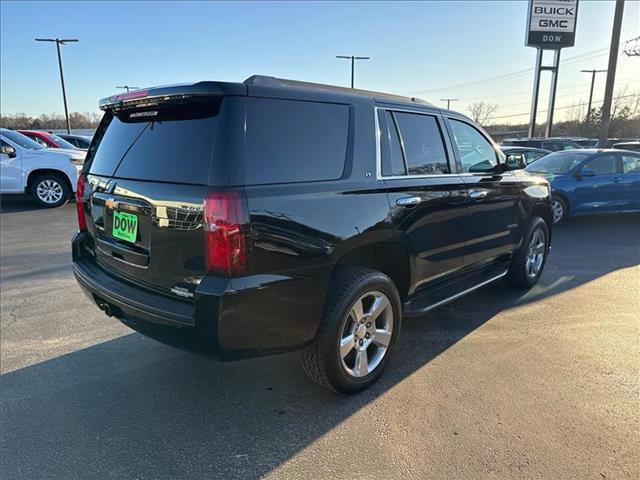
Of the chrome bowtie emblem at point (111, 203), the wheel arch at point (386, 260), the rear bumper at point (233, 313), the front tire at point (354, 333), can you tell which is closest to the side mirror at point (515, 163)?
the wheel arch at point (386, 260)

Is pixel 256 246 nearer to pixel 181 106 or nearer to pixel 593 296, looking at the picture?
pixel 181 106

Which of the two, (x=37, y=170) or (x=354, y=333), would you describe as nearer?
(x=354, y=333)

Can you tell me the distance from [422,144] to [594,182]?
7071 millimetres

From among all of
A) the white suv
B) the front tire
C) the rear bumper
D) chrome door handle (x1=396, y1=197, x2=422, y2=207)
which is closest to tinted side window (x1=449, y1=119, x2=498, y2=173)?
chrome door handle (x1=396, y1=197, x2=422, y2=207)

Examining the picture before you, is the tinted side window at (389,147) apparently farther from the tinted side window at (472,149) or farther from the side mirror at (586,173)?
the side mirror at (586,173)

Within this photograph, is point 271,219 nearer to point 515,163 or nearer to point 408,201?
point 408,201

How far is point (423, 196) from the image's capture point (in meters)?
3.27

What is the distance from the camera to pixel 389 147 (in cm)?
313

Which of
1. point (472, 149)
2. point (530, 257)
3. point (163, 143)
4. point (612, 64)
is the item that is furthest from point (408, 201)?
point (612, 64)

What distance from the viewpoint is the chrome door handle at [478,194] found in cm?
381

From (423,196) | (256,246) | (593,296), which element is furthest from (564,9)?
(256,246)

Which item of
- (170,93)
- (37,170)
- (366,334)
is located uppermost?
(170,93)

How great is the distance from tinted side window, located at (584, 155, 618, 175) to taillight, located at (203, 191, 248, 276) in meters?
8.86

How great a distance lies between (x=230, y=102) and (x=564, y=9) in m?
25.2
